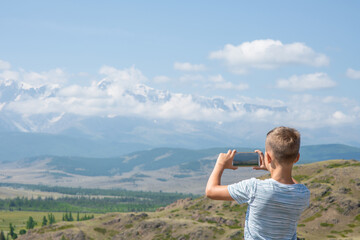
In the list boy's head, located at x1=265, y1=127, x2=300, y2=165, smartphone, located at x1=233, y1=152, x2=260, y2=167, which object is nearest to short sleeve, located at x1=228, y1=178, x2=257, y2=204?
smartphone, located at x1=233, y1=152, x2=260, y2=167

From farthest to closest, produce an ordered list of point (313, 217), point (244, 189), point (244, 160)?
point (313, 217), point (244, 160), point (244, 189)

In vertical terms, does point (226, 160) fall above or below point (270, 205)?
above

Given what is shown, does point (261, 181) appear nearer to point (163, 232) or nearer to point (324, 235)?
point (324, 235)

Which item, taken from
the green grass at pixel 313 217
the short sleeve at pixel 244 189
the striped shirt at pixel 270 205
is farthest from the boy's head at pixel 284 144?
the green grass at pixel 313 217

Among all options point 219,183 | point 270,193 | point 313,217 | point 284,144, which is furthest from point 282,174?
point 313,217

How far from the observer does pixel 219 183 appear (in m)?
10.1

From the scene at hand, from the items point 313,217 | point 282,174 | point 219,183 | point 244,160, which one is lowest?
point 313,217

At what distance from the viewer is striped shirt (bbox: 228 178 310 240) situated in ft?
33.0

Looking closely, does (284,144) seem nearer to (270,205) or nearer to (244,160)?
(244,160)

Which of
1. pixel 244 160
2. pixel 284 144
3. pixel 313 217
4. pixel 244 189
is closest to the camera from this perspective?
pixel 284 144

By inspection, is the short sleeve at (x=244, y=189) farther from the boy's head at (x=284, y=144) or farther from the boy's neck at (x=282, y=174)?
the boy's head at (x=284, y=144)

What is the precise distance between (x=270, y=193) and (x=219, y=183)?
3.74 feet

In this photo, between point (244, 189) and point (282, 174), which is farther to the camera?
point (282, 174)

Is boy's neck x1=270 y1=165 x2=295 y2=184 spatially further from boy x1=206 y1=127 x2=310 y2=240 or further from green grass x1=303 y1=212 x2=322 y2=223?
green grass x1=303 y1=212 x2=322 y2=223
